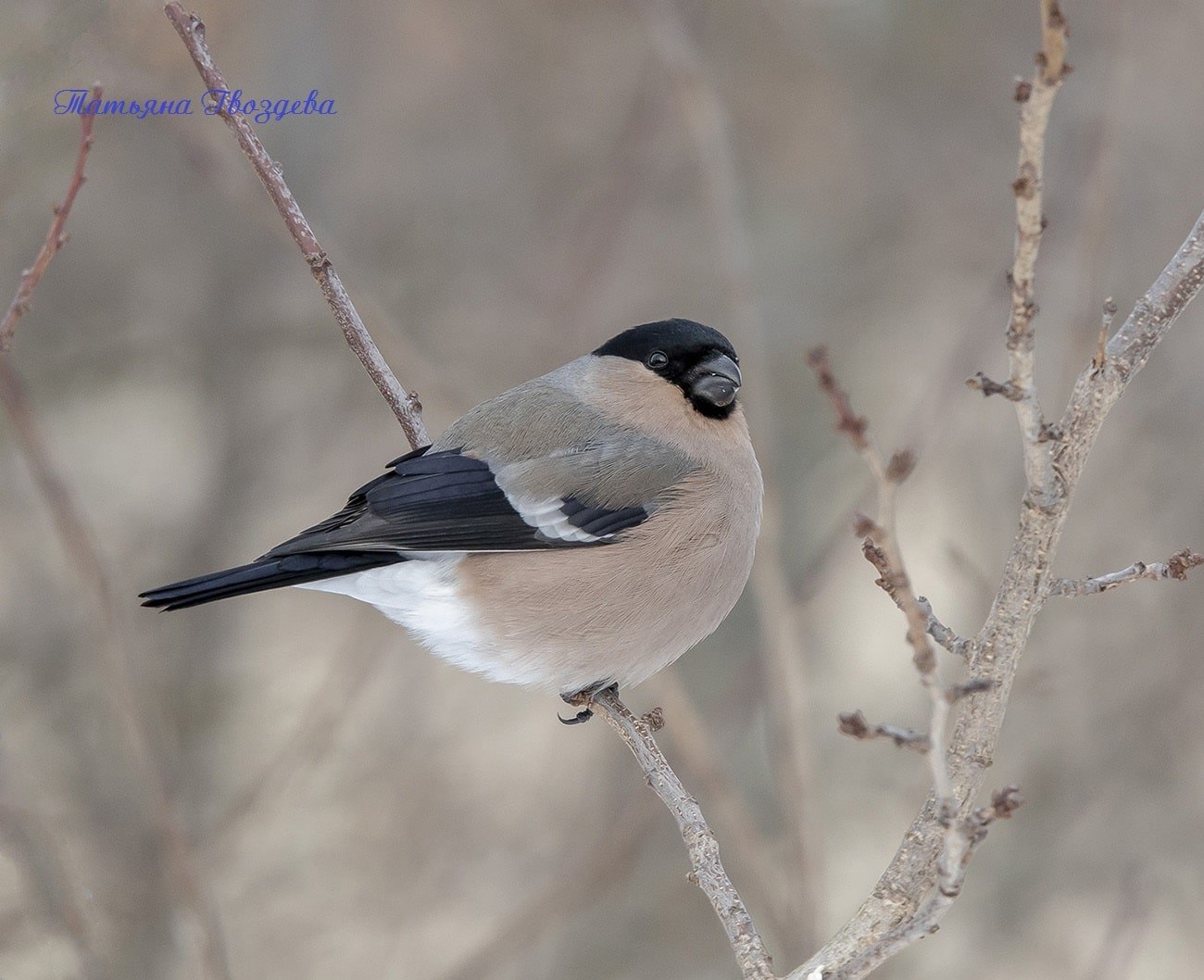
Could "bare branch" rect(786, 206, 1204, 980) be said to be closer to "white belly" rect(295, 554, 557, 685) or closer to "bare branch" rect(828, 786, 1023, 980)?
"bare branch" rect(828, 786, 1023, 980)

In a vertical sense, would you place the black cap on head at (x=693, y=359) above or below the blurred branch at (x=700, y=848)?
above

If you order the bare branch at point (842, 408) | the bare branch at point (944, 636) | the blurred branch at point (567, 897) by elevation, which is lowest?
the blurred branch at point (567, 897)

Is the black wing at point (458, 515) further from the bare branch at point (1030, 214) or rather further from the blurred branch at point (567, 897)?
the bare branch at point (1030, 214)

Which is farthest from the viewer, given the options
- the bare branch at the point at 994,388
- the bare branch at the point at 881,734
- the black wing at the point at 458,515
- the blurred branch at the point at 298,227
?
the black wing at the point at 458,515

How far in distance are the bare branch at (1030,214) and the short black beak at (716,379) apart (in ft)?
6.04

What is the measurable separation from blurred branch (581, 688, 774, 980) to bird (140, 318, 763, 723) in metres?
0.25

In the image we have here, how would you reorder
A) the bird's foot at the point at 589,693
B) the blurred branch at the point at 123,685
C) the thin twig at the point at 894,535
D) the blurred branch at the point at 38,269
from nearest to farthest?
the thin twig at the point at 894,535
the blurred branch at the point at 38,269
the blurred branch at the point at 123,685
the bird's foot at the point at 589,693

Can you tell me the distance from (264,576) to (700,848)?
4.31ft

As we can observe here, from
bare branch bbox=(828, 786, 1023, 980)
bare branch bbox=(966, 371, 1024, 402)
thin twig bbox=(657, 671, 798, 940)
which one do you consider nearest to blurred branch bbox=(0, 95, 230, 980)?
thin twig bbox=(657, 671, 798, 940)

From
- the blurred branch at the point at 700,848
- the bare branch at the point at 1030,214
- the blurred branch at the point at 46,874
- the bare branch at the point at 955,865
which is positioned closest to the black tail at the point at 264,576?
the blurred branch at the point at 46,874

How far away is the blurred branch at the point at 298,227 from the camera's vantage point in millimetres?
2867

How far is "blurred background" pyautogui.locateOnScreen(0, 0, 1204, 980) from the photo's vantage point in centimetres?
484

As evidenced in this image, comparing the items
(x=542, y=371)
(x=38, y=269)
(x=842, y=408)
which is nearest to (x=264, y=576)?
(x=38, y=269)

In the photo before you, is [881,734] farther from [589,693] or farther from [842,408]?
[589,693]
